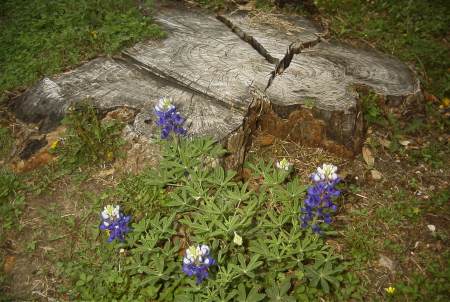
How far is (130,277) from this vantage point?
107 inches

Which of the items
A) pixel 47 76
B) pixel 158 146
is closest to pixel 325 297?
pixel 158 146

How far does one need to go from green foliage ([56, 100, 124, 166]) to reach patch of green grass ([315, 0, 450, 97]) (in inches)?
101

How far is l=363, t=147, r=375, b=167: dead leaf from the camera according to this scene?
346cm

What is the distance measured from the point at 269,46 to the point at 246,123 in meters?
0.94

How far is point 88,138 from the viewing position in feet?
10.6

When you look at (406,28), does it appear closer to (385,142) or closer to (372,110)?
(372,110)

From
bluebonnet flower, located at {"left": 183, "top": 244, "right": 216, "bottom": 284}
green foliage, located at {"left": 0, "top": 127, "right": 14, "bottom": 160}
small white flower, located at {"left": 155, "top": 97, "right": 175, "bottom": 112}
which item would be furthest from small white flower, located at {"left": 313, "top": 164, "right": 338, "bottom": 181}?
green foliage, located at {"left": 0, "top": 127, "right": 14, "bottom": 160}

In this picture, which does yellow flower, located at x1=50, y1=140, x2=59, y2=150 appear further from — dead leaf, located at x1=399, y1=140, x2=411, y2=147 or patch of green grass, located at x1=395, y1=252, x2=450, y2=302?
dead leaf, located at x1=399, y1=140, x2=411, y2=147

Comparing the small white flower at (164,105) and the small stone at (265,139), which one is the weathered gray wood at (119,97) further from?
the small stone at (265,139)

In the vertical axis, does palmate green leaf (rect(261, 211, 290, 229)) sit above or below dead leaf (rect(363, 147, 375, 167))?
above

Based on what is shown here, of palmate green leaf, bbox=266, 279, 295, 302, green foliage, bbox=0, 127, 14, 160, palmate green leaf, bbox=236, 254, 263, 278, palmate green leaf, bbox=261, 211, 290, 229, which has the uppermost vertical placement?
palmate green leaf, bbox=261, 211, 290, 229

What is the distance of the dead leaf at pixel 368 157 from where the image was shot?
3.46 m

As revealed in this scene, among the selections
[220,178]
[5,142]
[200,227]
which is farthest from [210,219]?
[5,142]

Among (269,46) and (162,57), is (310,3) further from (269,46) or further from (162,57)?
(162,57)
